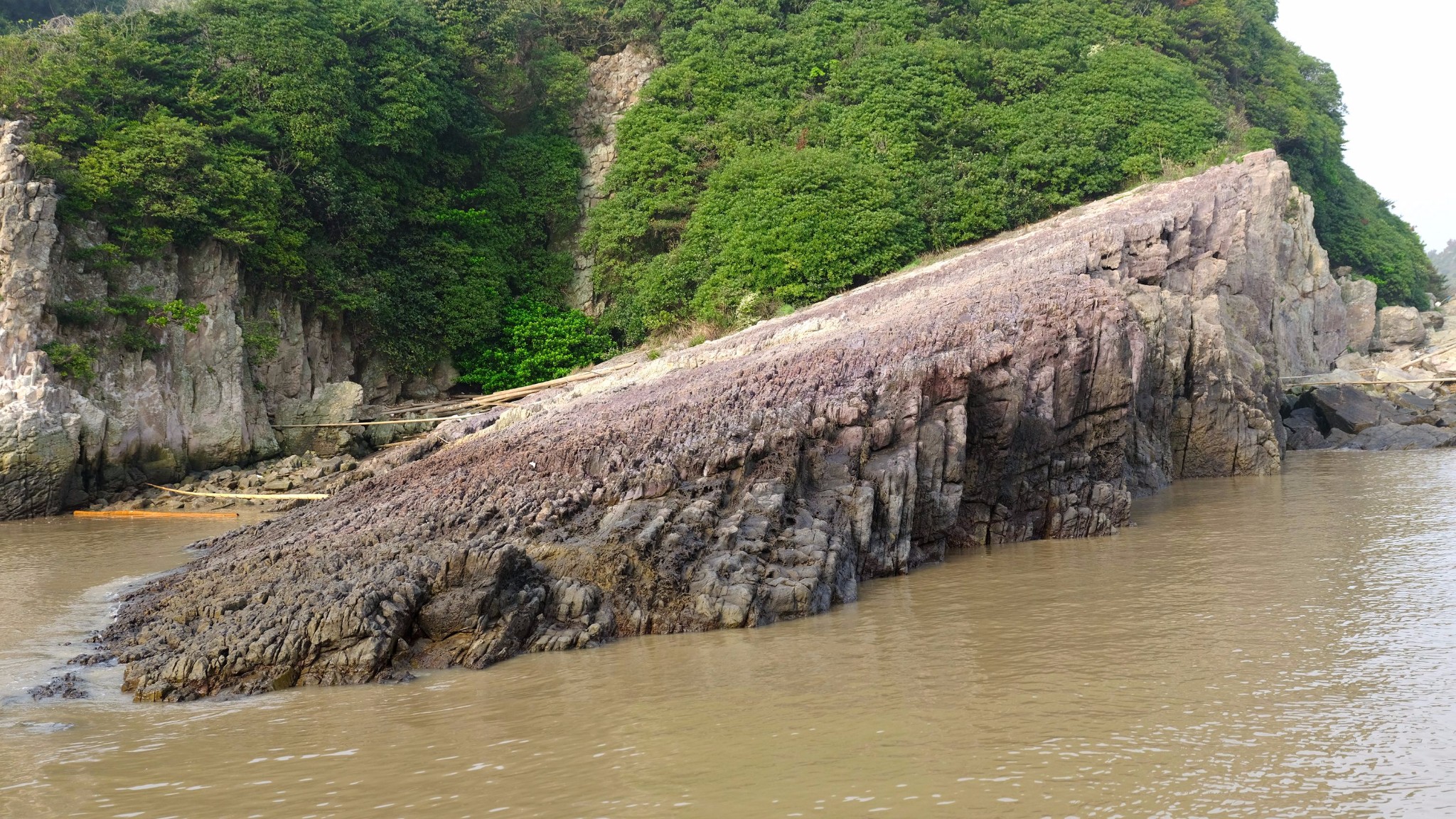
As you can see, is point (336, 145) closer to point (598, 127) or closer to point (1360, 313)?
point (598, 127)

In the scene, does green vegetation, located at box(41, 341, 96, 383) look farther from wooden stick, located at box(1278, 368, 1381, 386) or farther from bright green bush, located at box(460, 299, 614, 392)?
wooden stick, located at box(1278, 368, 1381, 386)

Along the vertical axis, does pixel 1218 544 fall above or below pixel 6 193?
below

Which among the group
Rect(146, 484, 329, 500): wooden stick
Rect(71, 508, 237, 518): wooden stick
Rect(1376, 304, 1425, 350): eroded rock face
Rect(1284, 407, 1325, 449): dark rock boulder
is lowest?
Rect(71, 508, 237, 518): wooden stick

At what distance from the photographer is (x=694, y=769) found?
691 centimetres

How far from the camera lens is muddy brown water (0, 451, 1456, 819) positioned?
638cm

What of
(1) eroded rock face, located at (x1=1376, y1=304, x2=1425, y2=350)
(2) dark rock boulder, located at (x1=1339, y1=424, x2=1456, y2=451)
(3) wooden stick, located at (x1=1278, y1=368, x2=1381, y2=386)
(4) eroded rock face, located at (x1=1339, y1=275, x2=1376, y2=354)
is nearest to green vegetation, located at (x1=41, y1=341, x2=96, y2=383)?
(3) wooden stick, located at (x1=1278, y1=368, x2=1381, y2=386)

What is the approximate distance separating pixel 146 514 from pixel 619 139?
66.4ft

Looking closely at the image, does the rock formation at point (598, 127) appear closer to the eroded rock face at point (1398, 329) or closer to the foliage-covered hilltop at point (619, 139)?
the foliage-covered hilltop at point (619, 139)

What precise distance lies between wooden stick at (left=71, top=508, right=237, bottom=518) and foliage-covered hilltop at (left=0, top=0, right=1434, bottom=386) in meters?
6.37

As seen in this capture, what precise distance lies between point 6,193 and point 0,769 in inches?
797

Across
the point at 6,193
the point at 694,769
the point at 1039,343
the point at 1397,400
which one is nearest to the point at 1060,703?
the point at 694,769

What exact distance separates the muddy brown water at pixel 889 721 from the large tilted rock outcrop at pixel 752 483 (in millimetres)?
593

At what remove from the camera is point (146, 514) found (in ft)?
71.4

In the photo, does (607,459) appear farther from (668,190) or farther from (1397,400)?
(1397,400)
